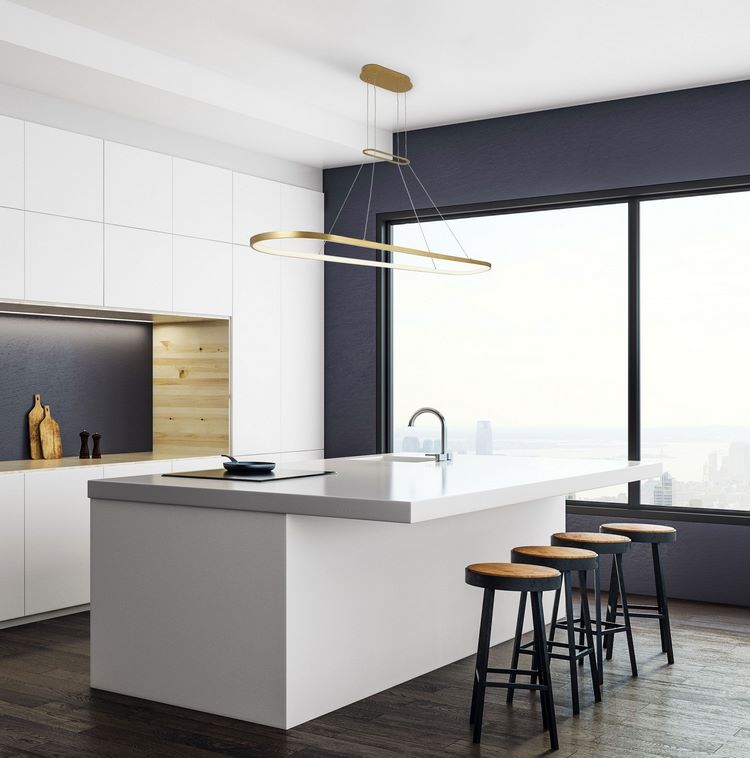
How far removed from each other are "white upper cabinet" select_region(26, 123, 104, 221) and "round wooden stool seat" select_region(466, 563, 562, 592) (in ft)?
10.2

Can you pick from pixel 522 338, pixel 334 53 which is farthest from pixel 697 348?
pixel 334 53

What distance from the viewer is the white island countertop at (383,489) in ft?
10.8

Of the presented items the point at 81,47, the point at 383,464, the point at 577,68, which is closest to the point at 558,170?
the point at 577,68

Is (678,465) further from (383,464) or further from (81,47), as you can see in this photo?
(81,47)

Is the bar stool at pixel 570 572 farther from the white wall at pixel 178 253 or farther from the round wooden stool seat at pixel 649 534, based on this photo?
the white wall at pixel 178 253

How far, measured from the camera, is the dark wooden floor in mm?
3383

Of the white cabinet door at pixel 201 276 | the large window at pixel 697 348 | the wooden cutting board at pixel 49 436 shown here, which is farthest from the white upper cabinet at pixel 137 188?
the large window at pixel 697 348

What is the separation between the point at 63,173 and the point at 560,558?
3311mm

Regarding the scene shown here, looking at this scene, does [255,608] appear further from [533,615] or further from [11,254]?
[11,254]

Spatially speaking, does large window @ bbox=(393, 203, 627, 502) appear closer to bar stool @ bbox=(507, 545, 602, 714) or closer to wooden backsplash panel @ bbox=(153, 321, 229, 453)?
wooden backsplash panel @ bbox=(153, 321, 229, 453)

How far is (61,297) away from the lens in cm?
539

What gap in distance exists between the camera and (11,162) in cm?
511

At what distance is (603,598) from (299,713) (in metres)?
3.00

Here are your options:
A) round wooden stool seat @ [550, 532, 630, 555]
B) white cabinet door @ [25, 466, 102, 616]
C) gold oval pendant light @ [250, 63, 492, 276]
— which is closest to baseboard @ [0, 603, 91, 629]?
white cabinet door @ [25, 466, 102, 616]
